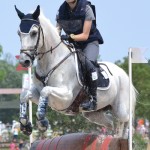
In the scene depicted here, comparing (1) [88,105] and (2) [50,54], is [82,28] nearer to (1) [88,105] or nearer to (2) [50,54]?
(2) [50,54]

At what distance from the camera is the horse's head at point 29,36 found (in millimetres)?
10914

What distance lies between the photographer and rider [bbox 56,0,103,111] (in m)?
11.7

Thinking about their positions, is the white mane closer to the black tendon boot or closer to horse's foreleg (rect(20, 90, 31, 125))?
the black tendon boot

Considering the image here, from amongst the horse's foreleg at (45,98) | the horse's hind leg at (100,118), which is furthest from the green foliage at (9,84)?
the horse's foreleg at (45,98)

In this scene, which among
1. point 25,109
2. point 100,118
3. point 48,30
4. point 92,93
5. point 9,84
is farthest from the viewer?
point 9,84

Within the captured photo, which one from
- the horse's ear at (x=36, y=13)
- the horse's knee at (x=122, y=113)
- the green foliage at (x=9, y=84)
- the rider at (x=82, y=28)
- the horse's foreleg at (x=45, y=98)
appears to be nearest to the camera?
the horse's foreleg at (x=45, y=98)

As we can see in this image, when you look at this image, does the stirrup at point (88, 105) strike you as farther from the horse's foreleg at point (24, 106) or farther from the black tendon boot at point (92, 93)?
the horse's foreleg at point (24, 106)

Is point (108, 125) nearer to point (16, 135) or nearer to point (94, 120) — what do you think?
point (94, 120)

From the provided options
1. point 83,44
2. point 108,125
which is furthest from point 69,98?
point 108,125

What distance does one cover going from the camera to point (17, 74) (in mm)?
110500

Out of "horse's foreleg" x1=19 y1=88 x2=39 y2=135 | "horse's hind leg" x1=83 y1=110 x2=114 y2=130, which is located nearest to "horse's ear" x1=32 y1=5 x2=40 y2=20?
"horse's foreleg" x1=19 y1=88 x2=39 y2=135

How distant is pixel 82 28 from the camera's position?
11773mm

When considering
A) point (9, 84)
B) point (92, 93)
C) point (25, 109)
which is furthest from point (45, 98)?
point (9, 84)

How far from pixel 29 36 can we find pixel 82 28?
3.61ft
